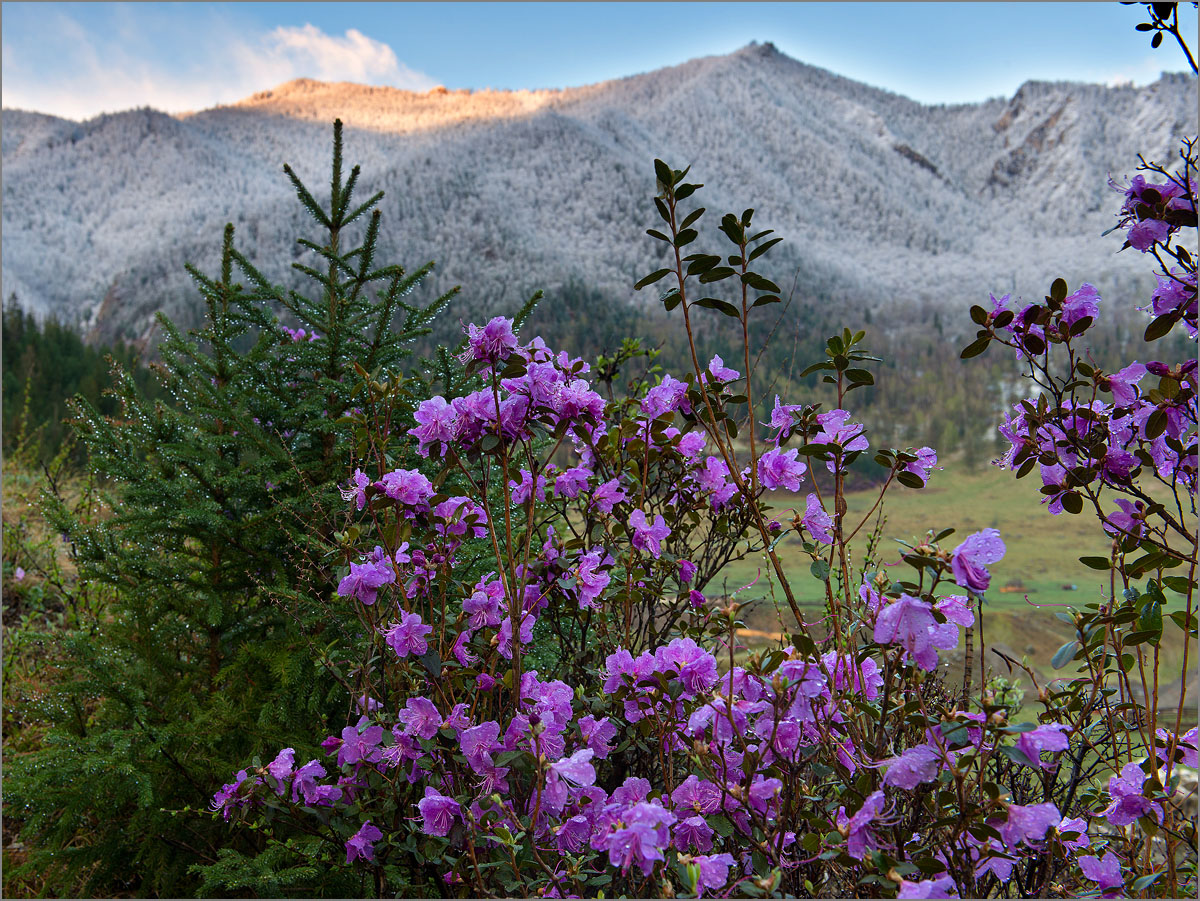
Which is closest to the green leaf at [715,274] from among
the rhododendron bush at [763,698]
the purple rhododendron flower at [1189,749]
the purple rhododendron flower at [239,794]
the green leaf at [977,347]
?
the rhododendron bush at [763,698]

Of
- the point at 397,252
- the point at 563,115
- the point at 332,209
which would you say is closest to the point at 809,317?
the point at 397,252

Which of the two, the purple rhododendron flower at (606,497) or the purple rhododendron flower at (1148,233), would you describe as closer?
the purple rhododendron flower at (1148,233)

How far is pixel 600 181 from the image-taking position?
13.2 m

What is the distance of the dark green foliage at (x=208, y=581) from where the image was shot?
59.2 inches

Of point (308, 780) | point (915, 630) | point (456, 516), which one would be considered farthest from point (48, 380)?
point (915, 630)

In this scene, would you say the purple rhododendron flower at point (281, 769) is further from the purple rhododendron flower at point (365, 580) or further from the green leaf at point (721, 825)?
the green leaf at point (721, 825)

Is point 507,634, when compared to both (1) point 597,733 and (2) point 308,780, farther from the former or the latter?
(2) point 308,780

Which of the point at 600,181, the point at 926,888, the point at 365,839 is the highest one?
the point at 600,181

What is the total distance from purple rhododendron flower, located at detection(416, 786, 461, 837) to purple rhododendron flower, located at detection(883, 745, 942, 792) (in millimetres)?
523

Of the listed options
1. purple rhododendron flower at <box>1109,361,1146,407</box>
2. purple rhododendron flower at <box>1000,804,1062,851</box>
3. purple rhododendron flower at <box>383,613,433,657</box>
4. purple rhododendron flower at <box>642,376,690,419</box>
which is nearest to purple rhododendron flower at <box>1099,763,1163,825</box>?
purple rhododendron flower at <box>1000,804,1062,851</box>

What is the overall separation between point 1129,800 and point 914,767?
0.40 metres

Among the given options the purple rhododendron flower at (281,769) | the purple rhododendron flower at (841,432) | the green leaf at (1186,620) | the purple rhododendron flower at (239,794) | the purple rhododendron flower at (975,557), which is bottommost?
the purple rhododendron flower at (239,794)

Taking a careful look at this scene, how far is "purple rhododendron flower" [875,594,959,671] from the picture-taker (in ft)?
2.09

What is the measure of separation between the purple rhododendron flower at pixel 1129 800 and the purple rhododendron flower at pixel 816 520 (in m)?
0.46
